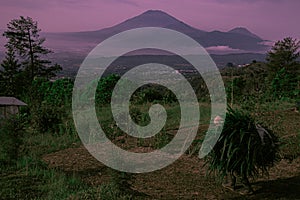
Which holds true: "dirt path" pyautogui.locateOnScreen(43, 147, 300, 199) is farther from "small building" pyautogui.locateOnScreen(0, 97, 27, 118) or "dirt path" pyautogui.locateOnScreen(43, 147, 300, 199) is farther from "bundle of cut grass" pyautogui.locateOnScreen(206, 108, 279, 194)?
"small building" pyautogui.locateOnScreen(0, 97, 27, 118)

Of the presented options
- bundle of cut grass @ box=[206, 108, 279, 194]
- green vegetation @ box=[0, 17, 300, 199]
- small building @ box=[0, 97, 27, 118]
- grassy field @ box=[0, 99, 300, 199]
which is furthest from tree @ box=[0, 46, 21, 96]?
bundle of cut grass @ box=[206, 108, 279, 194]

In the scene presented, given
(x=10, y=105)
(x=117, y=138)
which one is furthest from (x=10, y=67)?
(x=117, y=138)

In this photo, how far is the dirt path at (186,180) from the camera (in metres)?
3.72

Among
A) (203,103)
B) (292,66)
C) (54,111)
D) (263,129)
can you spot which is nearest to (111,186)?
(263,129)

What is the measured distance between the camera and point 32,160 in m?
5.02

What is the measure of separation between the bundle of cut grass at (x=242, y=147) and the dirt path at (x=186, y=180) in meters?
0.32

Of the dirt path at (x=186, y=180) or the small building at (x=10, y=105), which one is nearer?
the dirt path at (x=186, y=180)

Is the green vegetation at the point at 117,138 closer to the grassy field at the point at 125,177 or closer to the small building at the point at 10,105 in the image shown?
the grassy field at the point at 125,177

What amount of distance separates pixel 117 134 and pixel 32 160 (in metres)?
2.02

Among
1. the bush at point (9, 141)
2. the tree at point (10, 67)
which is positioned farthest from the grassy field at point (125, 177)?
the tree at point (10, 67)

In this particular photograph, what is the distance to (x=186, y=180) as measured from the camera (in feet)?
13.9

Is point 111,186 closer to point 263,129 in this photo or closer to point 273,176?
point 263,129

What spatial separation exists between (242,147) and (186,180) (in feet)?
3.31

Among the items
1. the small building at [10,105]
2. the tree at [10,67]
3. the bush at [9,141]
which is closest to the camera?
the bush at [9,141]
